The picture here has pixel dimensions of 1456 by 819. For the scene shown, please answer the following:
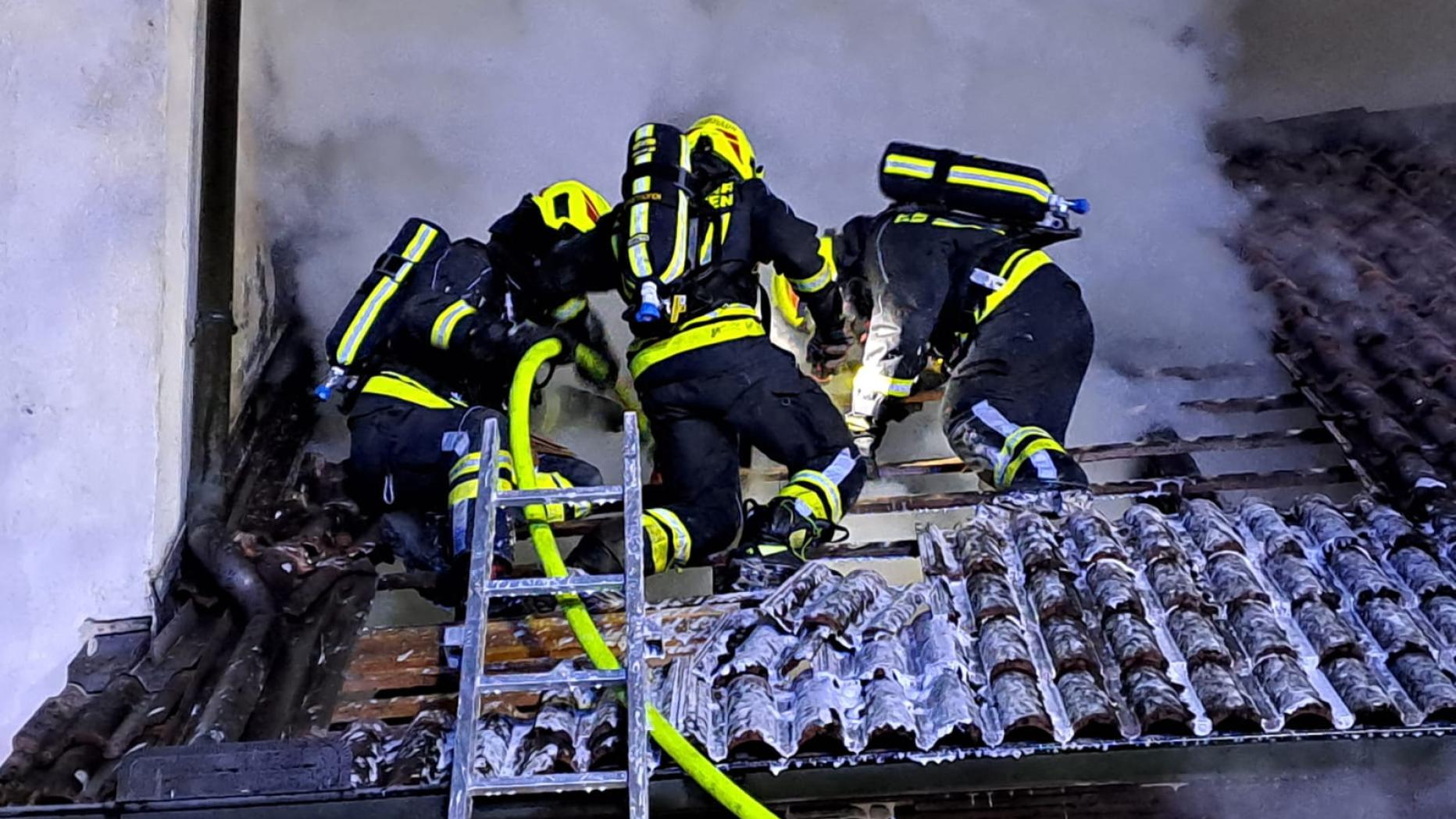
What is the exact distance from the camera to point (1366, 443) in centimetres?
618

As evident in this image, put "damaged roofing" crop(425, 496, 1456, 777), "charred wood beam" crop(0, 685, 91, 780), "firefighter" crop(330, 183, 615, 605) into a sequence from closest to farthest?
"damaged roofing" crop(425, 496, 1456, 777) → "charred wood beam" crop(0, 685, 91, 780) → "firefighter" crop(330, 183, 615, 605)

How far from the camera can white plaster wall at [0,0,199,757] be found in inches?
222

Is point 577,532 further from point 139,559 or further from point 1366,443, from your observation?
point 1366,443

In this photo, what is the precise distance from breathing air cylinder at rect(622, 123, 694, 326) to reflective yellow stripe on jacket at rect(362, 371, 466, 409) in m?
1.00

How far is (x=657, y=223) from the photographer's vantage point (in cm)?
629

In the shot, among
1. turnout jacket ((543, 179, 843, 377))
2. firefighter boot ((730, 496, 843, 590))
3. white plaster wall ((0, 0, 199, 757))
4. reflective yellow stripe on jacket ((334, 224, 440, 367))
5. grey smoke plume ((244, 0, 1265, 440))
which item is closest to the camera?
white plaster wall ((0, 0, 199, 757))

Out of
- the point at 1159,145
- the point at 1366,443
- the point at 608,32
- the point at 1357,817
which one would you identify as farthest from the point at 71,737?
the point at 1159,145

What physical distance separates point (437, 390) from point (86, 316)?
5.05ft

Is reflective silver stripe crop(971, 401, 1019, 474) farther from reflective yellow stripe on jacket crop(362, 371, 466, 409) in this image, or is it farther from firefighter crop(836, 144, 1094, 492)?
reflective yellow stripe on jacket crop(362, 371, 466, 409)

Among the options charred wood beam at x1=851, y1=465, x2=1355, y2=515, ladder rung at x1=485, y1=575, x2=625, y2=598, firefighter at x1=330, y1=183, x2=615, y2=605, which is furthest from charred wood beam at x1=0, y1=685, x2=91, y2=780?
charred wood beam at x1=851, y1=465, x2=1355, y2=515

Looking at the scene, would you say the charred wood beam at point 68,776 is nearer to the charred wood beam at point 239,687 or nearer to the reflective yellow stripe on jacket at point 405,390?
the charred wood beam at point 239,687

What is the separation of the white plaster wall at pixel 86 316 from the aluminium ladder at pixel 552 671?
2.21 meters

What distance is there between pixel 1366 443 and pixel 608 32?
5.66 metres

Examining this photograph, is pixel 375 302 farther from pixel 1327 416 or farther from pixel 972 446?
pixel 1327 416
